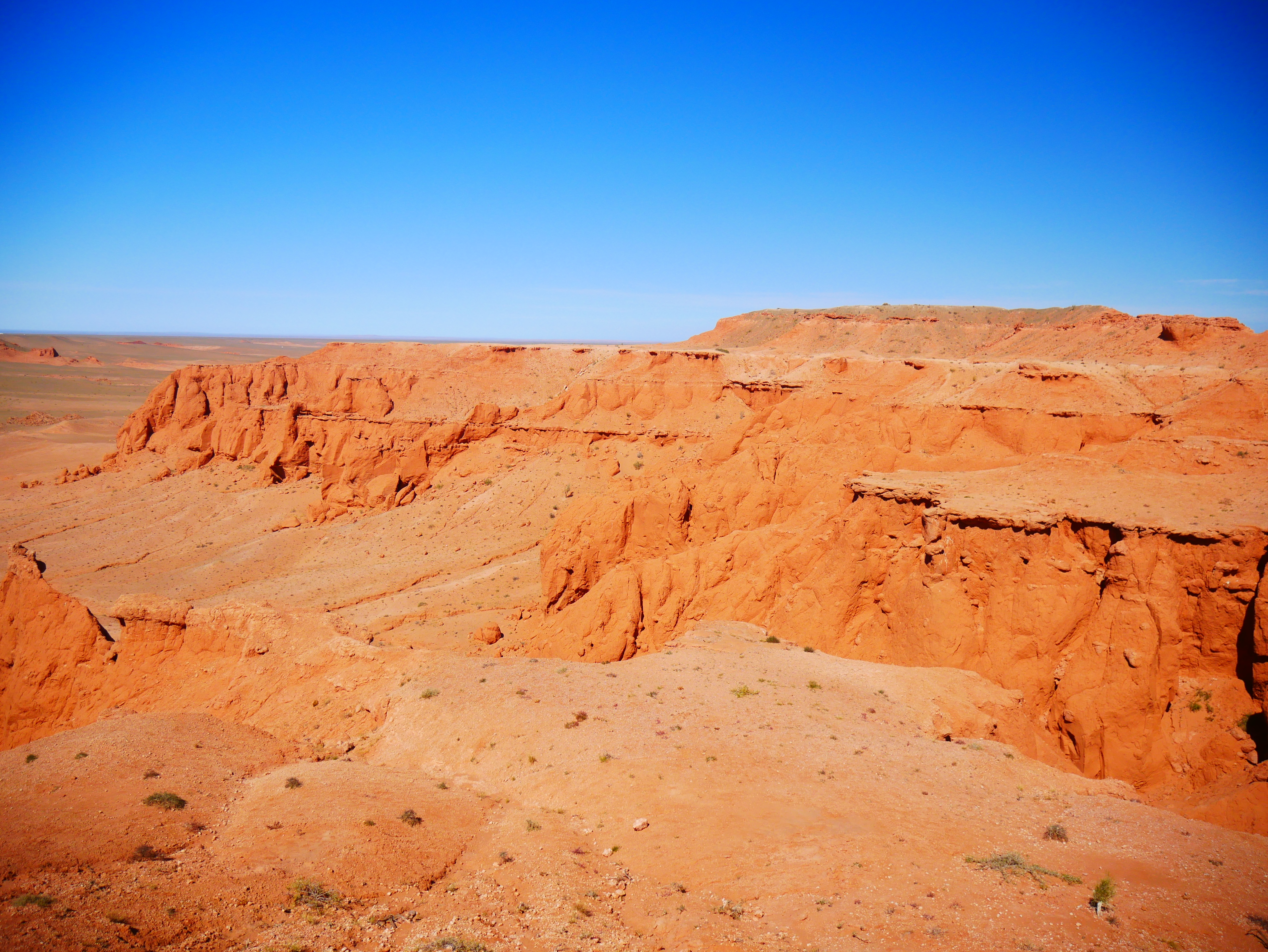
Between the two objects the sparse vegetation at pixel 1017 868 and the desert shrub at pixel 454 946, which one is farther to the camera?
the sparse vegetation at pixel 1017 868

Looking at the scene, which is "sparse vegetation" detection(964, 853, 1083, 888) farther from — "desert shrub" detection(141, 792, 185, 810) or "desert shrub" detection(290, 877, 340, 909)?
"desert shrub" detection(141, 792, 185, 810)

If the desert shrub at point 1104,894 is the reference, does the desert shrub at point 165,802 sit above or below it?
below

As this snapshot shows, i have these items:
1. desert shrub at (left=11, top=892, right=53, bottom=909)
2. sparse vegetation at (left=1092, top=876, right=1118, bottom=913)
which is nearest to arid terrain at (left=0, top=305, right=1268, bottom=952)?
desert shrub at (left=11, top=892, right=53, bottom=909)

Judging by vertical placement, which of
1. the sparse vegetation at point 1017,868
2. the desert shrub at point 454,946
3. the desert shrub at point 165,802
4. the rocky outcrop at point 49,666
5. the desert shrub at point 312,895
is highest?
the sparse vegetation at point 1017,868

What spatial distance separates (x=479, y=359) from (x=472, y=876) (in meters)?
47.7

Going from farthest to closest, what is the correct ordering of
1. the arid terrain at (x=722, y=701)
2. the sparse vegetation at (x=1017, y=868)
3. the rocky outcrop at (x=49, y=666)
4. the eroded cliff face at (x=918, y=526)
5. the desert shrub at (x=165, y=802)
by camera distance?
1. the rocky outcrop at (x=49, y=666)
2. the eroded cliff face at (x=918, y=526)
3. the desert shrub at (x=165, y=802)
4. the sparse vegetation at (x=1017, y=868)
5. the arid terrain at (x=722, y=701)

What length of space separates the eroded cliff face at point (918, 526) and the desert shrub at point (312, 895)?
8.43 meters

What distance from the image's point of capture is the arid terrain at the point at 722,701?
8.31m

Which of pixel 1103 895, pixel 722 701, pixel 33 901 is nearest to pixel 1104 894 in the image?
pixel 1103 895

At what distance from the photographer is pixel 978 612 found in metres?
16.8

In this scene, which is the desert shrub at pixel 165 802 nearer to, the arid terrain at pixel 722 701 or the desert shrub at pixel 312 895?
the arid terrain at pixel 722 701

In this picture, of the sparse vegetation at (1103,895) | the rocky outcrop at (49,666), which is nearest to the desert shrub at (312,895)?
the sparse vegetation at (1103,895)

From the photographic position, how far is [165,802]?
10.5m

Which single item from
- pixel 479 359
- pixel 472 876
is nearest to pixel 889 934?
pixel 472 876
